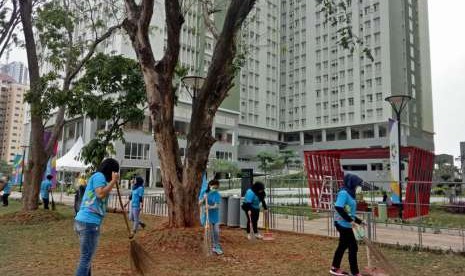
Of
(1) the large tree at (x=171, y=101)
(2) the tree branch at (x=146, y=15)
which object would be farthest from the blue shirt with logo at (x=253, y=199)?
(2) the tree branch at (x=146, y=15)

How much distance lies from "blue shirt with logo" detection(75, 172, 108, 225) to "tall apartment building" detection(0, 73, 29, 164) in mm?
22609

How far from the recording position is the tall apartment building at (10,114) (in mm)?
48725

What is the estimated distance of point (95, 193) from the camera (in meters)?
4.93

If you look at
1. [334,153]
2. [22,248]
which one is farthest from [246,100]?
[22,248]

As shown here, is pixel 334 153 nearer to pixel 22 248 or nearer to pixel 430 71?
pixel 22 248

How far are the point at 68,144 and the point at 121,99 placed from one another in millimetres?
49886

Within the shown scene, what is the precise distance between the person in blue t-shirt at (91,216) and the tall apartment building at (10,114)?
22634mm

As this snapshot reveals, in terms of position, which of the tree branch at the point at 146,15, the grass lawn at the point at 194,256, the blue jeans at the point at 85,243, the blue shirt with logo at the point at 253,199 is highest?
the tree branch at the point at 146,15

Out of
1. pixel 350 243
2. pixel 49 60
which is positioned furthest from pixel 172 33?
pixel 49 60

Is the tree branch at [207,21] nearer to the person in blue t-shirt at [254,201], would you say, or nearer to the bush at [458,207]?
the person in blue t-shirt at [254,201]

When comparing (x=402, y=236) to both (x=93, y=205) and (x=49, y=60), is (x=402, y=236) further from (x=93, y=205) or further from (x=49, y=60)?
(x=49, y=60)

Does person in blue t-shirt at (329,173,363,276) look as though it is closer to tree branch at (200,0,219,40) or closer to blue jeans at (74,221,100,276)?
blue jeans at (74,221,100,276)

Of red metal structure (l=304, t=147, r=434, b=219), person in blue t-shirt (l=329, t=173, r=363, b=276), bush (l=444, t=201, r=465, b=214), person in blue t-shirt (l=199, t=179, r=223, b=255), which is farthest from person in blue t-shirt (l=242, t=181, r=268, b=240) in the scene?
bush (l=444, t=201, r=465, b=214)

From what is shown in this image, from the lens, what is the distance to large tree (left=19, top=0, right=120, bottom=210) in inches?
517
